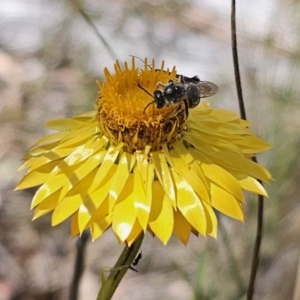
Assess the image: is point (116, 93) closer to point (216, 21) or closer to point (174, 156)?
point (174, 156)

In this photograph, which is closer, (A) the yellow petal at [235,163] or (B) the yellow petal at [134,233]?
(B) the yellow petal at [134,233]

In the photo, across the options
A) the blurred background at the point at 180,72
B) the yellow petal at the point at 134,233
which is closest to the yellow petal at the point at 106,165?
the yellow petal at the point at 134,233

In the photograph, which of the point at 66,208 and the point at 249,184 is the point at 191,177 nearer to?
the point at 249,184

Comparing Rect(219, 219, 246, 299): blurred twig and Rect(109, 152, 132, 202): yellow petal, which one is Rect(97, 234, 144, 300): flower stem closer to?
Rect(109, 152, 132, 202): yellow petal

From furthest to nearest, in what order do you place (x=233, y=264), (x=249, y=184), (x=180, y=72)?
1. (x=180, y=72)
2. (x=233, y=264)
3. (x=249, y=184)

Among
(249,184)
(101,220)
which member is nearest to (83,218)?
(101,220)

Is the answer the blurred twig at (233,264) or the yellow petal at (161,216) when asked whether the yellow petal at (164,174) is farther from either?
the blurred twig at (233,264)

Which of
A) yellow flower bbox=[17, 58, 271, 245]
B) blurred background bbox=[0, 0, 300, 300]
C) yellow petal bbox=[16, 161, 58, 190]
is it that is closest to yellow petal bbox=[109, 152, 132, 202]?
yellow flower bbox=[17, 58, 271, 245]
